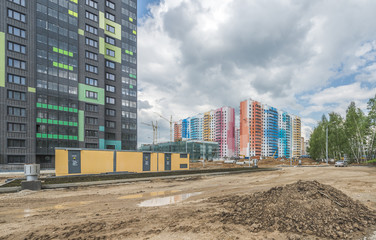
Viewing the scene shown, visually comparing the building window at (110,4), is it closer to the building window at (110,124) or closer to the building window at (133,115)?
the building window at (133,115)

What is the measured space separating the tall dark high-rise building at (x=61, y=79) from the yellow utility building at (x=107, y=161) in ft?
90.4

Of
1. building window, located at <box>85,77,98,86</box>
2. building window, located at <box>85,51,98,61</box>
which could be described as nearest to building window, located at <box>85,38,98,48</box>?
building window, located at <box>85,51,98,61</box>

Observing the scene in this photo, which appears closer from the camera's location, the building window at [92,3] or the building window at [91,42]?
the building window at [91,42]

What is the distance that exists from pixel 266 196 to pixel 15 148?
50.2 metres

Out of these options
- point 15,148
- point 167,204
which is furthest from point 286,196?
point 15,148

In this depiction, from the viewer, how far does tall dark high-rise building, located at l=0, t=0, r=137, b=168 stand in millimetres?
41375

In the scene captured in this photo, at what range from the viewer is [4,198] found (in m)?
11.1

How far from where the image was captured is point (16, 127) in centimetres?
4122

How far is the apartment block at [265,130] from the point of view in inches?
5408

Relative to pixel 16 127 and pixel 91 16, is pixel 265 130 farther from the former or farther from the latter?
pixel 16 127

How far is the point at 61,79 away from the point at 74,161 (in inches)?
1350

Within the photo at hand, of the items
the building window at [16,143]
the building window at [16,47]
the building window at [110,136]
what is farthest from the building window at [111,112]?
the building window at [16,47]

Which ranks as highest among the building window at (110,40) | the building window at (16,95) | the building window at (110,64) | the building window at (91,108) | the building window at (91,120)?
the building window at (110,40)

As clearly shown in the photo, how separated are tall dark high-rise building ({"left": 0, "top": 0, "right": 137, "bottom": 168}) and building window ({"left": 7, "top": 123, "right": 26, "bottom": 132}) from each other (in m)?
0.16
